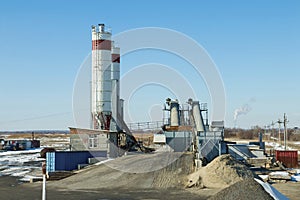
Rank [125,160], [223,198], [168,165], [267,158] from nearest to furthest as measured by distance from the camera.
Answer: [223,198]
[168,165]
[125,160]
[267,158]

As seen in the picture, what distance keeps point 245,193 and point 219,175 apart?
608cm

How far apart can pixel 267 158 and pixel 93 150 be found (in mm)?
12708

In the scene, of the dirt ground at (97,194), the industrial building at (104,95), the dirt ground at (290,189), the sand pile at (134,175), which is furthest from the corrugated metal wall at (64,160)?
the dirt ground at (290,189)

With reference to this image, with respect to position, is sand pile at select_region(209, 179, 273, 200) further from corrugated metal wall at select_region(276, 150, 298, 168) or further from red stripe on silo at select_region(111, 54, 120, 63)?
red stripe on silo at select_region(111, 54, 120, 63)

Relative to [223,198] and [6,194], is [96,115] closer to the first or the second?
[6,194]

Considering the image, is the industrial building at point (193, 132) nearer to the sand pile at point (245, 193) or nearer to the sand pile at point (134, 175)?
the sand pile at point (134, 175)

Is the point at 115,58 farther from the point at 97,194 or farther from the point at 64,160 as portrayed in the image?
the point at 97,194

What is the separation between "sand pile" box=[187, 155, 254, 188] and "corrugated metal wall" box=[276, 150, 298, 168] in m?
10.3

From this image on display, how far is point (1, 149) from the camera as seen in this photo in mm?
54969

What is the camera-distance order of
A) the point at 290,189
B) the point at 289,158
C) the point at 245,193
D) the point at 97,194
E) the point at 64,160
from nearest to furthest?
the point at 245,193
the point at 97,194
the point at 290,189
the point at 64,160
the point at 289,158

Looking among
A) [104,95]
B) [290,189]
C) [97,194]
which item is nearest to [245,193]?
[290,189]

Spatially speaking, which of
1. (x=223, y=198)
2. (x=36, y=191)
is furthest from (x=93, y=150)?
(x=223, y=198)

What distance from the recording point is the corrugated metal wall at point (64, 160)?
25.3m

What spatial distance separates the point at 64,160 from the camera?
1017 inches
